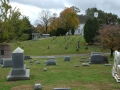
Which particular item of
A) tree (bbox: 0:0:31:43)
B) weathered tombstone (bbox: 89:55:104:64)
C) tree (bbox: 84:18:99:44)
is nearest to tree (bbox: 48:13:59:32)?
tree (bbox: 84:18:99:44)

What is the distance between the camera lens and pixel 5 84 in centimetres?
1079

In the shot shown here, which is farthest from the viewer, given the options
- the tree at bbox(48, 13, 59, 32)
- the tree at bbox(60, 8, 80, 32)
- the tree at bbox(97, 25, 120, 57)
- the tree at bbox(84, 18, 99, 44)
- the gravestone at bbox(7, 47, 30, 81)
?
the tree at bbox(48, 13, 59, 32)

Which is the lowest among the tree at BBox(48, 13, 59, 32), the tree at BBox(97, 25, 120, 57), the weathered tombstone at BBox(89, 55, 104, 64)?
the weathered tombstone at BBox(89, 55, 104, 64)

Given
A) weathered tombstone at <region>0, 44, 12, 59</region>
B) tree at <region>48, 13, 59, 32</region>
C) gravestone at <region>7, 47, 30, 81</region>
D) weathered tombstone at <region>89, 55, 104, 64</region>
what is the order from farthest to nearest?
tree at <region>48, 13, 59, 32</region> → weathered tombstone at <region>0, 44, 12, 59</region> → weathered tombstone at <region>89, 55, 104, 64</region> → gravestone at <region>7, 47, 30, 81</region>

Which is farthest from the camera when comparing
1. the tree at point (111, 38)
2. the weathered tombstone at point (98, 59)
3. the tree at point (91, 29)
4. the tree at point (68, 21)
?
the tree at point (68, 21)

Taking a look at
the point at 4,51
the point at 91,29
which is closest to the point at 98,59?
the point at 4,51

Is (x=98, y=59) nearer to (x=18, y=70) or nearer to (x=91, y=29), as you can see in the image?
(x=18, y=70)

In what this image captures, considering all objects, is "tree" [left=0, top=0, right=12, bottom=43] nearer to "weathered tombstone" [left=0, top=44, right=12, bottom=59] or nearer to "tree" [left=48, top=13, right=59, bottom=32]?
"weathered tombstone" [left=0, top=44, right=12, bottom=59]

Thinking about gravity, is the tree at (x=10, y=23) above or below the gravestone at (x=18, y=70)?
above

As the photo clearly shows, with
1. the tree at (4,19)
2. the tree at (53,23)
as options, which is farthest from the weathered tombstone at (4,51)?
the tree at (53,23)

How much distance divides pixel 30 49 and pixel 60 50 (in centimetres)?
561

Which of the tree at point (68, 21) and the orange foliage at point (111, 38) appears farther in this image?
the tree at point (68, 21)

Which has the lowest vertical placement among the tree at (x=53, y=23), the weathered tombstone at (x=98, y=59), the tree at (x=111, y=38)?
the weathered tombstone at (x=98, y=59)

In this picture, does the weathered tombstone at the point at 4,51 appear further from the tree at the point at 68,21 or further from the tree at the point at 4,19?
the tree at the point at 68,21
